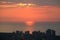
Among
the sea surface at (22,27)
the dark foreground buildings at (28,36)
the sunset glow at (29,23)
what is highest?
the sunset glow at (29,23)

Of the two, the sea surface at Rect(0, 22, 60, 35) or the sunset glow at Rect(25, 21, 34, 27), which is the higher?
the sunset glow at Rect(25, 21, 34, 27)

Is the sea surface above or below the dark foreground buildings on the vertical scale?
above

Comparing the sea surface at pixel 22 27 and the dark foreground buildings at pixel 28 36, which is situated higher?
the sea surface at pixel 22 27

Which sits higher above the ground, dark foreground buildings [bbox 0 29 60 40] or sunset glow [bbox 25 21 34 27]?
sunset glow [bbox 25 21 34 27]

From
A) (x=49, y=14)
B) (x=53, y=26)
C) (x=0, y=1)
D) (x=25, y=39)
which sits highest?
(x=0, y=1)

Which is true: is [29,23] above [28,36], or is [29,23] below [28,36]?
above

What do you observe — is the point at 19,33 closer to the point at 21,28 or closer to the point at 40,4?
the point at 21,28

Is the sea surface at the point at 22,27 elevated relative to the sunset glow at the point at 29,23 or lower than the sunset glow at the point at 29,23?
lower

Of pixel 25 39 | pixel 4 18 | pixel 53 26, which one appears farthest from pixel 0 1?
pixel 53 26

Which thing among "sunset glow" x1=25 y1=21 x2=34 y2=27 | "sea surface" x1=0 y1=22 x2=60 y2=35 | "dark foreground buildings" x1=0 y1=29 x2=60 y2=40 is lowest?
"dark foreground buildings" x1=0 y1=29 x2=60 y2=40

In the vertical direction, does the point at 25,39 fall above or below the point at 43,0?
below

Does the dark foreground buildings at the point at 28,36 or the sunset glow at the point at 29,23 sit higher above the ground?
the sunset glow at the point at 29,23
